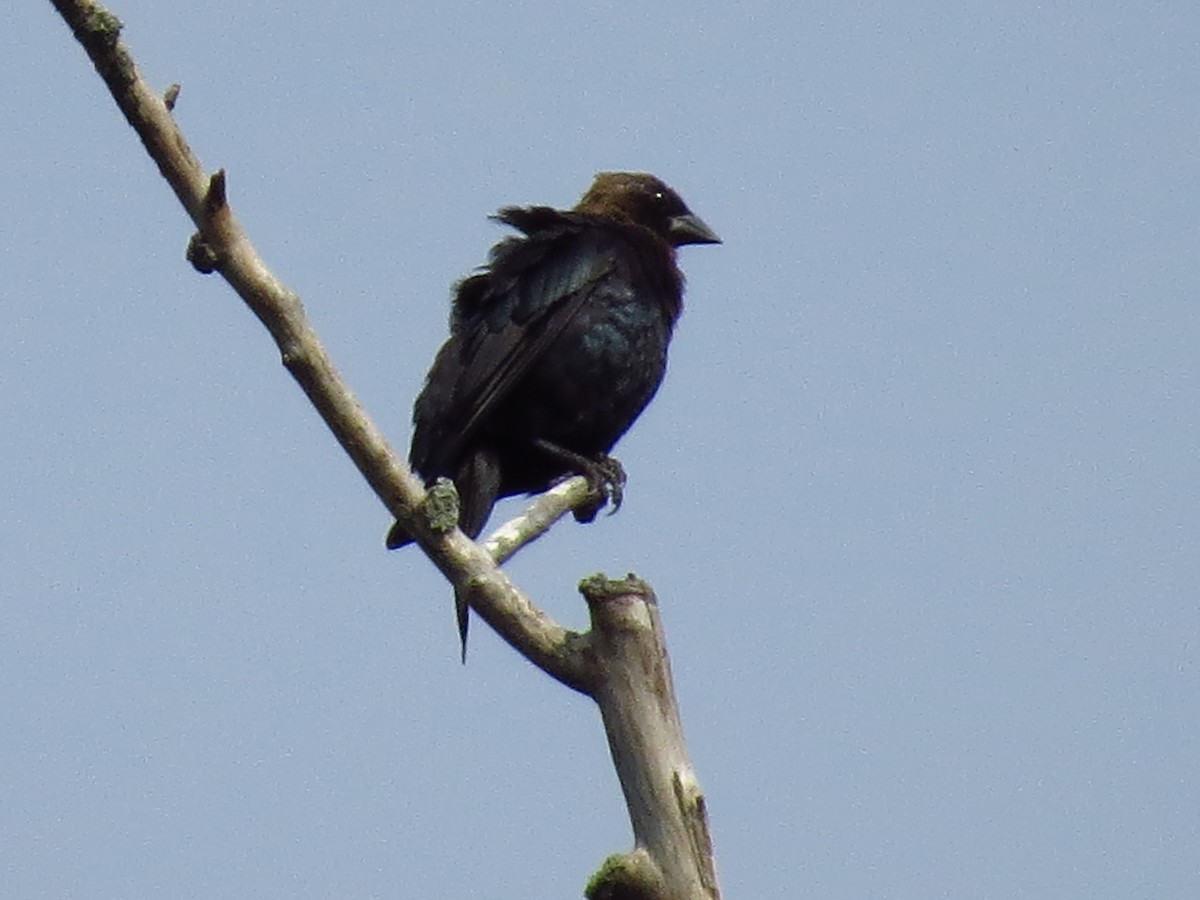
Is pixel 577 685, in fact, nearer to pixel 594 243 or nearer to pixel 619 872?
pixel 619 872

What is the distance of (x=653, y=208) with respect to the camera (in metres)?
7.60

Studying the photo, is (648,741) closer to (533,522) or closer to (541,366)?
(533,522)

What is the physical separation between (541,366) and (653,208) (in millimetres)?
1281

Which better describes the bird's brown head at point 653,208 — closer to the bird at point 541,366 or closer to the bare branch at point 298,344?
the bird at point 541,366

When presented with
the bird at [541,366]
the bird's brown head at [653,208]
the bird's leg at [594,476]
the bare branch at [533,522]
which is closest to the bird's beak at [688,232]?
the bird's brown head at [653,208]

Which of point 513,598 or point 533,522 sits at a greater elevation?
point 533,522

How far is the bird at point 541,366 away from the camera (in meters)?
6.43

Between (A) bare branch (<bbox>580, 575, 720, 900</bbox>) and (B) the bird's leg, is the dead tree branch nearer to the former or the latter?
(A) bare branch (<bbox>580, 575, 720, 900</bbox>)

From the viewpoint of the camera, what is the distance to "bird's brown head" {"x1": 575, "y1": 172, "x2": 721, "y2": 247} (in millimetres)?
7562

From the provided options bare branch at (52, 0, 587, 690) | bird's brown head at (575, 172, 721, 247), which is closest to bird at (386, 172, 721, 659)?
bird's brown head at (575, 172, 721, 247)

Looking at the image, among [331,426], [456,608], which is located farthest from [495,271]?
[331,426]

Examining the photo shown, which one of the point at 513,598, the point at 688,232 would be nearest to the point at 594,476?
the point at 688,232

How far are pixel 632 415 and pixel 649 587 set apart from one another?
2.85 metres

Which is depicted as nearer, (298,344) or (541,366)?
(298,344)
